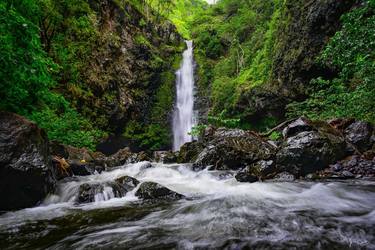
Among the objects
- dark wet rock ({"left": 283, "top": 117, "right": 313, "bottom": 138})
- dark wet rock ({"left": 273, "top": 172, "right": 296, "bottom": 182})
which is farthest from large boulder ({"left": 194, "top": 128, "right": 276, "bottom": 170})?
dark wet rock ({"left": 273, "top": 172, "right": 296, "bottom": 182})

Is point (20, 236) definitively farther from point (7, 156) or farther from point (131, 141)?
point (131, 141)

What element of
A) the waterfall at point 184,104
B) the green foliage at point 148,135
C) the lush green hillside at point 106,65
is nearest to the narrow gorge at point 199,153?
the lush green hillside at point 106,65

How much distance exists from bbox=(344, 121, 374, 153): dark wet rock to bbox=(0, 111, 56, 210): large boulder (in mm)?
9144

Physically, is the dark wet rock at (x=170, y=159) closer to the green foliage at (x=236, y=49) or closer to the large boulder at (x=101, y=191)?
the large boulder at (x=101, y=191)

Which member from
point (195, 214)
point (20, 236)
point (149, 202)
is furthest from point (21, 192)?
point (195, 214)

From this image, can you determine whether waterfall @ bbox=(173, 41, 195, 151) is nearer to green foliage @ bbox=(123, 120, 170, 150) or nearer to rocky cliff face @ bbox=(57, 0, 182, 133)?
green foliage @ bbox=(123, 120, 170, 150)

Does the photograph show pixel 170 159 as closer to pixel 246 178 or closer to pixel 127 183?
pixel 127 183

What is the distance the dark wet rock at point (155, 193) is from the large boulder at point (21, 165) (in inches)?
87.7

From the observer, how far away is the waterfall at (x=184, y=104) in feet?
98.6

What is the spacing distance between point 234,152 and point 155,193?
469 centimetres

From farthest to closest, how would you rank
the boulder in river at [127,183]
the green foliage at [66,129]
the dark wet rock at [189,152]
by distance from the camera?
1. the dark wet rock at [189,152]
2. the green foliage at [66,129]
3. the boulder in river at [127,183]

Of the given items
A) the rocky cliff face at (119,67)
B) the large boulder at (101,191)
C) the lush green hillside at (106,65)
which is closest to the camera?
the large boulder at (101,191)

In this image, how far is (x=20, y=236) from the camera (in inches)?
172

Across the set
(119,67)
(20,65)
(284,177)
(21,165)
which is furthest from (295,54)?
(21,165)
